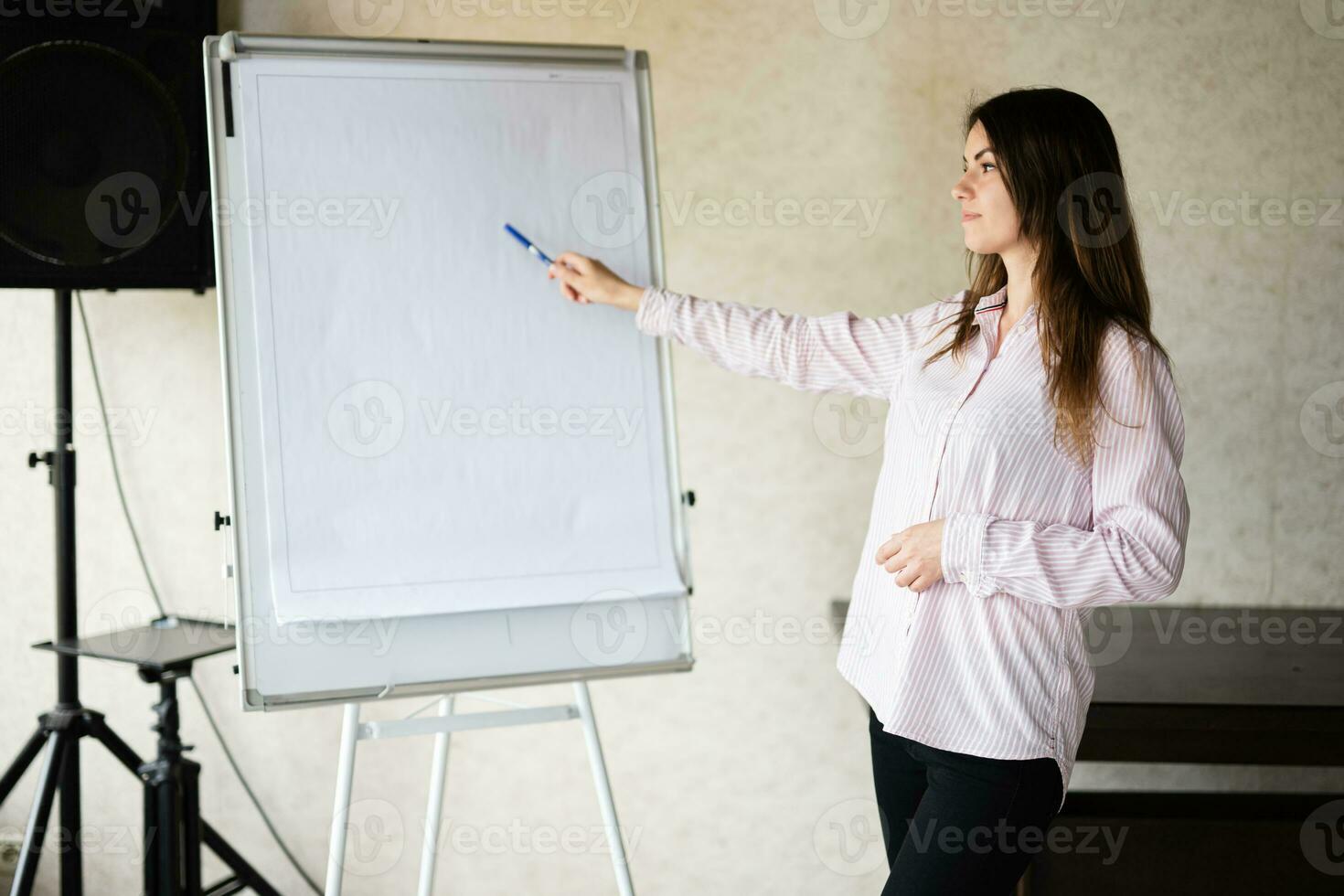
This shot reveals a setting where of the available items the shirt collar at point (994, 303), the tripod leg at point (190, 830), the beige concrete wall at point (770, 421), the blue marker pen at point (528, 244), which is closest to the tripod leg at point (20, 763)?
the tripod leg at point (190, 830)

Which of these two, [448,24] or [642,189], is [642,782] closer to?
[642,189]

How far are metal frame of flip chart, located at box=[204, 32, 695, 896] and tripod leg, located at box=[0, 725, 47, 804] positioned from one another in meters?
0.69

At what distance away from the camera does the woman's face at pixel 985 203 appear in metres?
1.35

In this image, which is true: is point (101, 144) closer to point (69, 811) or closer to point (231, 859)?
point (69, 811)

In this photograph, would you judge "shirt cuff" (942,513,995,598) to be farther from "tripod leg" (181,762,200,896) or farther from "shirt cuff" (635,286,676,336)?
"tripod leg" (181,762,200,896)

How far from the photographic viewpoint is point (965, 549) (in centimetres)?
→ 125

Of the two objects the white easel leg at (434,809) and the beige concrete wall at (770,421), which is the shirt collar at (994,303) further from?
the white easel leg at (434,809)

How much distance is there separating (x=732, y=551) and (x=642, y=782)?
0.54 meters

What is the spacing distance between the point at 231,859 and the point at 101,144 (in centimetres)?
138

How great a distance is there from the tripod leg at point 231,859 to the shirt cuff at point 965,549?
1609 millimetres

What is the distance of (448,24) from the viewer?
87.2 inches

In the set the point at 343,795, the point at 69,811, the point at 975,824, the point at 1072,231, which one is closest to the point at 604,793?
the point at 343,795

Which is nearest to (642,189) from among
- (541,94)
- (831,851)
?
(541,94)

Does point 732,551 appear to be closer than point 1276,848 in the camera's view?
No
